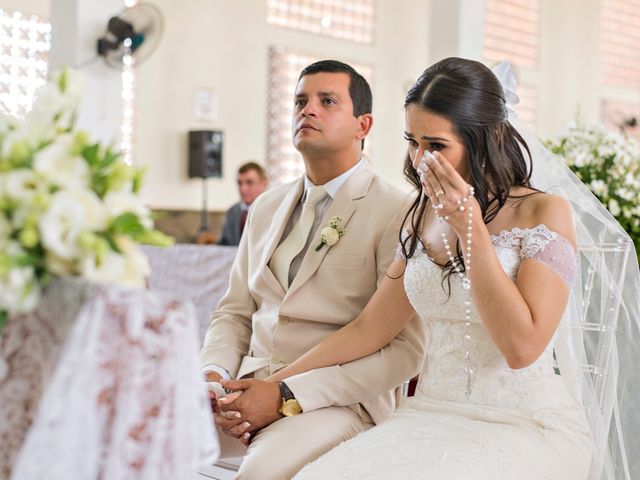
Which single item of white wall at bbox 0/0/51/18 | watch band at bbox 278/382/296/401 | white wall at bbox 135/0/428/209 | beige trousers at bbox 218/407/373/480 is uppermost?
white wall at bbox 0/0/51/18

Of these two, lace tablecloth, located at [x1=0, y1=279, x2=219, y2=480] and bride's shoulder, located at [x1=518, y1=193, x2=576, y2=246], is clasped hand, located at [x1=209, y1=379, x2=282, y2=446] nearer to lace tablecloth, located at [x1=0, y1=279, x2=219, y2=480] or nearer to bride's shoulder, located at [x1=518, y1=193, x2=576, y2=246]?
bride's shoulder, located at [x1=518, y1=193, x2=576, y2=246]

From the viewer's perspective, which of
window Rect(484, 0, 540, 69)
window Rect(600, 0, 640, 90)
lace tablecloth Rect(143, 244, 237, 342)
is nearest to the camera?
lace tablecloth Rect(143, 244, 237, 342)

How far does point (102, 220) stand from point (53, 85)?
264 mm

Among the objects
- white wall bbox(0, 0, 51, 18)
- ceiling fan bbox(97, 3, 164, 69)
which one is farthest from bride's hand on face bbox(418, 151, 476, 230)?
white wall bbox(0, 0, 51, 18)

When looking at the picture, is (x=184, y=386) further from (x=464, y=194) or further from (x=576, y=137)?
(x=576, y=137)

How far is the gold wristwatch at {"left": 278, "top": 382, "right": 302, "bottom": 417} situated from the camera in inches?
117

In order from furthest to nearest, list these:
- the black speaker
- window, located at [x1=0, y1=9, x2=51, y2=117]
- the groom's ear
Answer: the black speaker < window, located at [x1=0, y1=9, x2=51, y2=117] < the groom's ear

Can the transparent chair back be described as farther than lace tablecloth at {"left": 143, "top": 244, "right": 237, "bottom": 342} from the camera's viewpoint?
No

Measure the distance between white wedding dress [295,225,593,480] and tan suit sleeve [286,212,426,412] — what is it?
0.18m

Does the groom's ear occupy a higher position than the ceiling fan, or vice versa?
the ceiling fan

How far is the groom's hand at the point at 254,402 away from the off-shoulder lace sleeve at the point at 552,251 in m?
0.87

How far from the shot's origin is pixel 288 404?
9.73 ft

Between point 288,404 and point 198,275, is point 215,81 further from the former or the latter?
point 288,404

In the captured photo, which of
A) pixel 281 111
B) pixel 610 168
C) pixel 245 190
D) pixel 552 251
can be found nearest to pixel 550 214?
pixel 552 251
